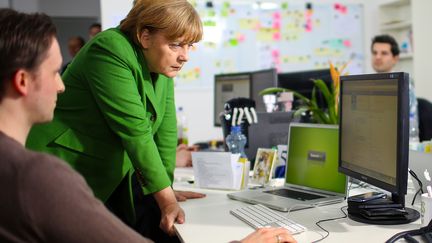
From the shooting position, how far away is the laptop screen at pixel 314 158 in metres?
1.80

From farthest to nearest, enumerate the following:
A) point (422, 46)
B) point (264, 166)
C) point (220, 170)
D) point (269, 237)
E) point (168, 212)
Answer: point (422, 46) → point (264, 166) → point (220, 170) → point (168, 212) → point (269, 237)

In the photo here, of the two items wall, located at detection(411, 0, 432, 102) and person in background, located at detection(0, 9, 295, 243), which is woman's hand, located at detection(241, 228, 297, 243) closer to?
person in background, located at detection(0, 9, 295, 243)

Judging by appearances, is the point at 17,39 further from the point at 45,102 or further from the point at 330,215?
the point at 330,215

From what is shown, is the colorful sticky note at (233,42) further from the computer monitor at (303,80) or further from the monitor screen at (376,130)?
the monitor screen at (376,130)

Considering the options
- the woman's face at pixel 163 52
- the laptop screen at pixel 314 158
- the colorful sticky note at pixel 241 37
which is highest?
the colorful sticky note at pixel 241 37

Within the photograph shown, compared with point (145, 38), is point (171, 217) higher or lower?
lower

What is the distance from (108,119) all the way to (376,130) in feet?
2.77

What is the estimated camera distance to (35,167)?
0.80 meters

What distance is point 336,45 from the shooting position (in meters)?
5.50

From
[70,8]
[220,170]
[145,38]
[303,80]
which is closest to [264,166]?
[220,170]

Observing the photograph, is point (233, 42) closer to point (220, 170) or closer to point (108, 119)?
point (220, 170)

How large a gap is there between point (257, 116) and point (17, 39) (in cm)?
160

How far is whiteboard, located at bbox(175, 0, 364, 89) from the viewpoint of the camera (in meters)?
5.11

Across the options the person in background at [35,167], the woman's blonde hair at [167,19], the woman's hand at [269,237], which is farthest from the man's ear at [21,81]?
the woman's blonde hair at [167,19]
